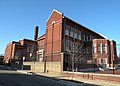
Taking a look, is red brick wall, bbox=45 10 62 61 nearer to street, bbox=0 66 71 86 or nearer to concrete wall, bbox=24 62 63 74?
concrete wall, bbox=24 62 63 74

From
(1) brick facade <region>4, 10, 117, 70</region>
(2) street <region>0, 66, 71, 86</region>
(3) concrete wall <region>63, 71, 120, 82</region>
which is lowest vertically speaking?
(2) street <region>0, 66, 71, 86</region>

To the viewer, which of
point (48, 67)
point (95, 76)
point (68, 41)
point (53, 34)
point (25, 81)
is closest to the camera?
point (25, 81)

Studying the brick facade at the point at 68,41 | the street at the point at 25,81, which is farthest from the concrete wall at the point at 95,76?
the brick facade at the point at 68,41

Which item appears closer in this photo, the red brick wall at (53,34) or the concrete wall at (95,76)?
the concrete wall at (95,76)

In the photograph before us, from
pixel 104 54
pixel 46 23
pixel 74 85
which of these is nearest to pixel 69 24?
pixel 46 23

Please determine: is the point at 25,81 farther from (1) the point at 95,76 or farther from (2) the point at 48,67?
(2) the point at 48,67

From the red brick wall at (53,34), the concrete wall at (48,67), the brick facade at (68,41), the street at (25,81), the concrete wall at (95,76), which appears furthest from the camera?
the red brick wall at (53,34)

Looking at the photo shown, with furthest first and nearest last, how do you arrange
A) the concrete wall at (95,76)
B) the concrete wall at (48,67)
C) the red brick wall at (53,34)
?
the red brick wall at (53,34) → the concrete wall at (48,67) → the concrete wall at (95,76)

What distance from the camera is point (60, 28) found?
3856cm

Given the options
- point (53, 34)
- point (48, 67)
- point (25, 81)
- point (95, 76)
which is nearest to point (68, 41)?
point (53, 34)

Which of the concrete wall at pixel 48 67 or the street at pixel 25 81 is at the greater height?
the concrete wall at pixel 48 67

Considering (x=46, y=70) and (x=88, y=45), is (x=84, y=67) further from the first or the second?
(x=88, y=45)

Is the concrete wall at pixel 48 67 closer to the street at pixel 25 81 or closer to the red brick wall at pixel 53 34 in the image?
the red brick wall at pixel 53 34

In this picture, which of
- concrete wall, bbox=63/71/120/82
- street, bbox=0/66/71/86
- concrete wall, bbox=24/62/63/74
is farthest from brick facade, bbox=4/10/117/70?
street, bbox=0/66/71/86
